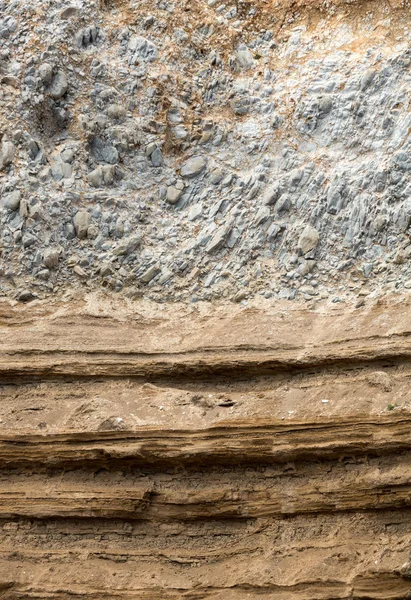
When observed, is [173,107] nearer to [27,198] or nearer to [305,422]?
[27,198]

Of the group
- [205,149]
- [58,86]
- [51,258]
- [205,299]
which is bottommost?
[205,299]

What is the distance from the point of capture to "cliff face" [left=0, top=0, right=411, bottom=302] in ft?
38.1

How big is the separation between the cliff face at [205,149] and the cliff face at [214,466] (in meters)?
1.56

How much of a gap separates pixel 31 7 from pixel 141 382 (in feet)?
22.9

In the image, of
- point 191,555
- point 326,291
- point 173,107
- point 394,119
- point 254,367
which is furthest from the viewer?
point 173,107

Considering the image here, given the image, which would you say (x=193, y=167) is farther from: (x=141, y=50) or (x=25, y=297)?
(x=25, y=297)

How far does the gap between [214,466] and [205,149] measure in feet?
18.4

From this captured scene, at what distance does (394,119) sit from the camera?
39.5 ft

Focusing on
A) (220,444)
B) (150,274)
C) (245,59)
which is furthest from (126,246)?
(220,444)

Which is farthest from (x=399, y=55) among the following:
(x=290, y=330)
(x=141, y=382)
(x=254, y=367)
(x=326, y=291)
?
(x=141, y=382)

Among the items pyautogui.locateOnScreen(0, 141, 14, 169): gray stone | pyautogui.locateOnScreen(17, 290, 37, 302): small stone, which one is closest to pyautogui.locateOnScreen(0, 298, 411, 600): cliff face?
pyautogui.locateOnScreen(17, 290, 37, 302): small stone

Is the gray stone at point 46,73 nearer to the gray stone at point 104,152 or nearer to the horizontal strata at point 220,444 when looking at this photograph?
the gray stone at point 104,152

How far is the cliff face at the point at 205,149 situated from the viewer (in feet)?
38.1

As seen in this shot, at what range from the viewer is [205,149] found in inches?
504
